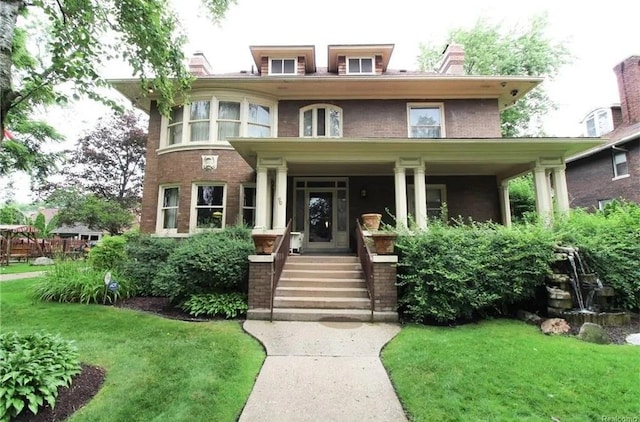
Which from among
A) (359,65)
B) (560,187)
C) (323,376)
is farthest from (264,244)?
(359,65)

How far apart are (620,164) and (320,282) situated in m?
16.7

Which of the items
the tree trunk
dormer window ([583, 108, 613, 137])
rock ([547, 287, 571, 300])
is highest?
dormer window ([583, 108, 613, 137])

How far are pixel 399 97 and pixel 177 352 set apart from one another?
11016 mm

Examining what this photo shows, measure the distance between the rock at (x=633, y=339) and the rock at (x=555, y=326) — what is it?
75 centimetres

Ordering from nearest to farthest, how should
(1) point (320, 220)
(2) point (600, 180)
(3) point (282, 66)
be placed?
1. (1) point (320, 220)
2. (3) point (282, 66)
3. (2) point (600, 180)

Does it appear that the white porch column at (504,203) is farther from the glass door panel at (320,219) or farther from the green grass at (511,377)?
the green grass at (511,377)

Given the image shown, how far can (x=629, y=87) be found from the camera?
616 inches

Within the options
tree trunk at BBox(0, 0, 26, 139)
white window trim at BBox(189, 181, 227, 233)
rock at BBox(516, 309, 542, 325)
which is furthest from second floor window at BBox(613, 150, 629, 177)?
tree trunk at BBox(0, 0, 26, 139)

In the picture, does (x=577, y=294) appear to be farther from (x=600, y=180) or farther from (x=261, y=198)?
(x=600, y=180)

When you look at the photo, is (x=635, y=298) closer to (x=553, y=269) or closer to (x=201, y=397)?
(x=553, y=269)

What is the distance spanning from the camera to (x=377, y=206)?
11.7m

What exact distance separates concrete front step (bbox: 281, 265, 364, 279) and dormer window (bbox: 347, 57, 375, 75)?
9120 mm

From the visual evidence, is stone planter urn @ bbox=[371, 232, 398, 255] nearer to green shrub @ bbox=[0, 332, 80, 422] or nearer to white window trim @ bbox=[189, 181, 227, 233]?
green shrub @ bbox=[0, 332, 80, 422]

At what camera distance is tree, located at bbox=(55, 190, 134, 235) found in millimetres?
22547
